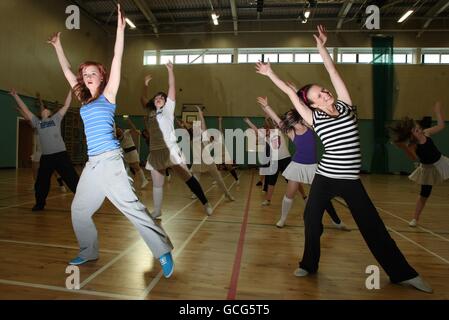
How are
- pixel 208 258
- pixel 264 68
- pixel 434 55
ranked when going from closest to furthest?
pixel 264 68
pixel 208 258
pixel 434 55

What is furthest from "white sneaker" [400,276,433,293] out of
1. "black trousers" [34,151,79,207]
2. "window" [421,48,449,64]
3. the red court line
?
"window" [421,48,449,64]

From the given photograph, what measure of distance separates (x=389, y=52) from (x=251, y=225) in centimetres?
1725

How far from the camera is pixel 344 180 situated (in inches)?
94.0

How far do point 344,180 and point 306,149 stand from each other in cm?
184

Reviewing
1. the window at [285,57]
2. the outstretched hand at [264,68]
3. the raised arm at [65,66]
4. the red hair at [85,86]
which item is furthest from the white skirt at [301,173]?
the window at [285,57]

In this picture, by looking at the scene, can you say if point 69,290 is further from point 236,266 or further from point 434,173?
point 434,173

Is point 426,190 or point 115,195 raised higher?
point 115,195

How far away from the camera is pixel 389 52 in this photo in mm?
17469

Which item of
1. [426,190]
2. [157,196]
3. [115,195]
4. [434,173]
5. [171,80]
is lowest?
[157,196]

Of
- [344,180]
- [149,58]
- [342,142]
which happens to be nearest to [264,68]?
[342,142]

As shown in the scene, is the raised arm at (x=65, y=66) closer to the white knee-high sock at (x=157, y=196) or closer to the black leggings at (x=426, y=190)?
the white knee-high sock at (x=157, y=196)

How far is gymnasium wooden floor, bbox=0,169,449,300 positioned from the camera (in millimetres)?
A: 2258

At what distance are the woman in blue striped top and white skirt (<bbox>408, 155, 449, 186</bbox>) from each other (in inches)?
162

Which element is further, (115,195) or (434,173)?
(434,173)
